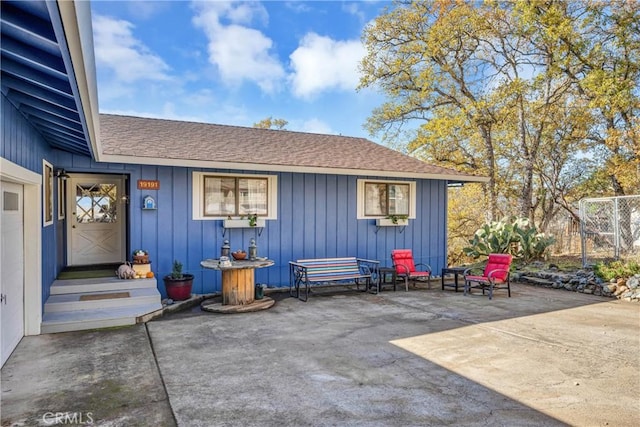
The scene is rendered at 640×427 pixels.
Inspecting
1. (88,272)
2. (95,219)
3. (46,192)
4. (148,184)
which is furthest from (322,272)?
(95,219)

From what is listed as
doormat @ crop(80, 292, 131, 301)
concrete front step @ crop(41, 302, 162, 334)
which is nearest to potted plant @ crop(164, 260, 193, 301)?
doormat @ crop(80, 292, 131, 301)

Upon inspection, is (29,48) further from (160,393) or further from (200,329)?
(200,329)

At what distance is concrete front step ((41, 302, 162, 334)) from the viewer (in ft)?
16.1

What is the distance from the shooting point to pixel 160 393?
126 inches

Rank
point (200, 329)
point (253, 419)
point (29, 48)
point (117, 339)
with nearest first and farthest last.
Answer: point (29, 48), point (253, 419), point (117, 339), point (200, 329)

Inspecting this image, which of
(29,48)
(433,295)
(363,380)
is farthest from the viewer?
(433,295)

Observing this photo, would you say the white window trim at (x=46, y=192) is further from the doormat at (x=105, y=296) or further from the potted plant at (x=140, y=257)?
the potted plant at (x=140, y=257)

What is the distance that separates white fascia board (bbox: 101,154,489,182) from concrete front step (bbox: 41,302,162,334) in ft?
7.19

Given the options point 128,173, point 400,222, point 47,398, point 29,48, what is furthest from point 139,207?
point 400,222

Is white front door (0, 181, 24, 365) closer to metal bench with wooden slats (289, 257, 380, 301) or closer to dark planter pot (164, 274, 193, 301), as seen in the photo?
dark planter pot (164, 274, 193, 301)

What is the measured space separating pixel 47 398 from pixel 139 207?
153 inches

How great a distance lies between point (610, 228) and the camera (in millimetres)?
8633

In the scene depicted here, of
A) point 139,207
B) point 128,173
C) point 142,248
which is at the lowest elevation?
point 142,248

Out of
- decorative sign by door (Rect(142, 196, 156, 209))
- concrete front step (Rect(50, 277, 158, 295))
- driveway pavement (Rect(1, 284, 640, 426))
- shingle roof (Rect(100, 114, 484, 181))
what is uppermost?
shingle roof (Rect(100, 114, 484, 181))
